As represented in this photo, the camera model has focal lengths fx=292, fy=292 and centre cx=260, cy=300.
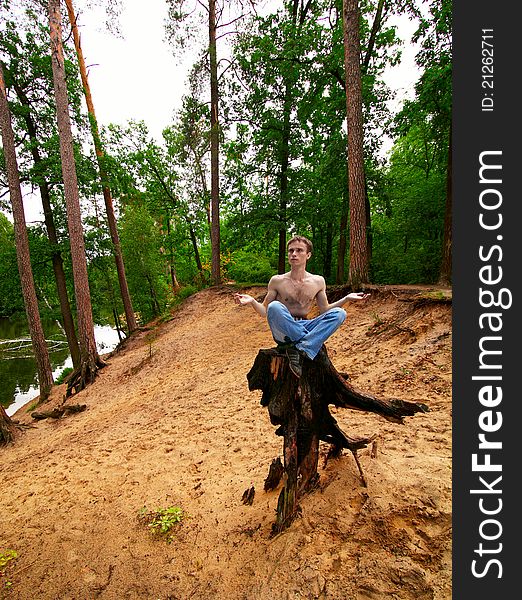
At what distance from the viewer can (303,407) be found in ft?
7.86

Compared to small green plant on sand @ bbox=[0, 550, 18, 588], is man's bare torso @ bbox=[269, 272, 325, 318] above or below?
above

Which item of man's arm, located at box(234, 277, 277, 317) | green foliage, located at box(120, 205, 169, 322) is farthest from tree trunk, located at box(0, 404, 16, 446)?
green foliage, located at box(120, 205, 169, 322)

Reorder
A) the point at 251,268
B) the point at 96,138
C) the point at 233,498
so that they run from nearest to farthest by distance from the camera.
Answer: the point at 233,498
the point at 96,138
the point at 251,268

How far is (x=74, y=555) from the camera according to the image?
2717 millimetres

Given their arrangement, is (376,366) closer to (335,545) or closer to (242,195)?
(335,545)

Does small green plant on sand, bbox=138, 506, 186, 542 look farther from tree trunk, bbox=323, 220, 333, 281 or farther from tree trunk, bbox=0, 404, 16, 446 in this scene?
tree trunk, bbox=323, 220, 333, 281

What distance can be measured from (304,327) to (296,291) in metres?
0.31

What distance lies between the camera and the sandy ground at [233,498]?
6.82ft

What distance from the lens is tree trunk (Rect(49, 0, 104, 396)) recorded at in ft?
24.6

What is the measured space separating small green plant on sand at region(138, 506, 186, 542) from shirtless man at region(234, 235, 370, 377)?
208cm

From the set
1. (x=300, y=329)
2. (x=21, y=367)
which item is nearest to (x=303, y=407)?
(x=300, y=329)

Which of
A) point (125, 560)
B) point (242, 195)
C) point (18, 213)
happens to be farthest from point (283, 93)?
point (125, 560)

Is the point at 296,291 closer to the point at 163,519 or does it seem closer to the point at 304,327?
the point at 304,327

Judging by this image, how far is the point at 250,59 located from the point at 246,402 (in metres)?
10.9
